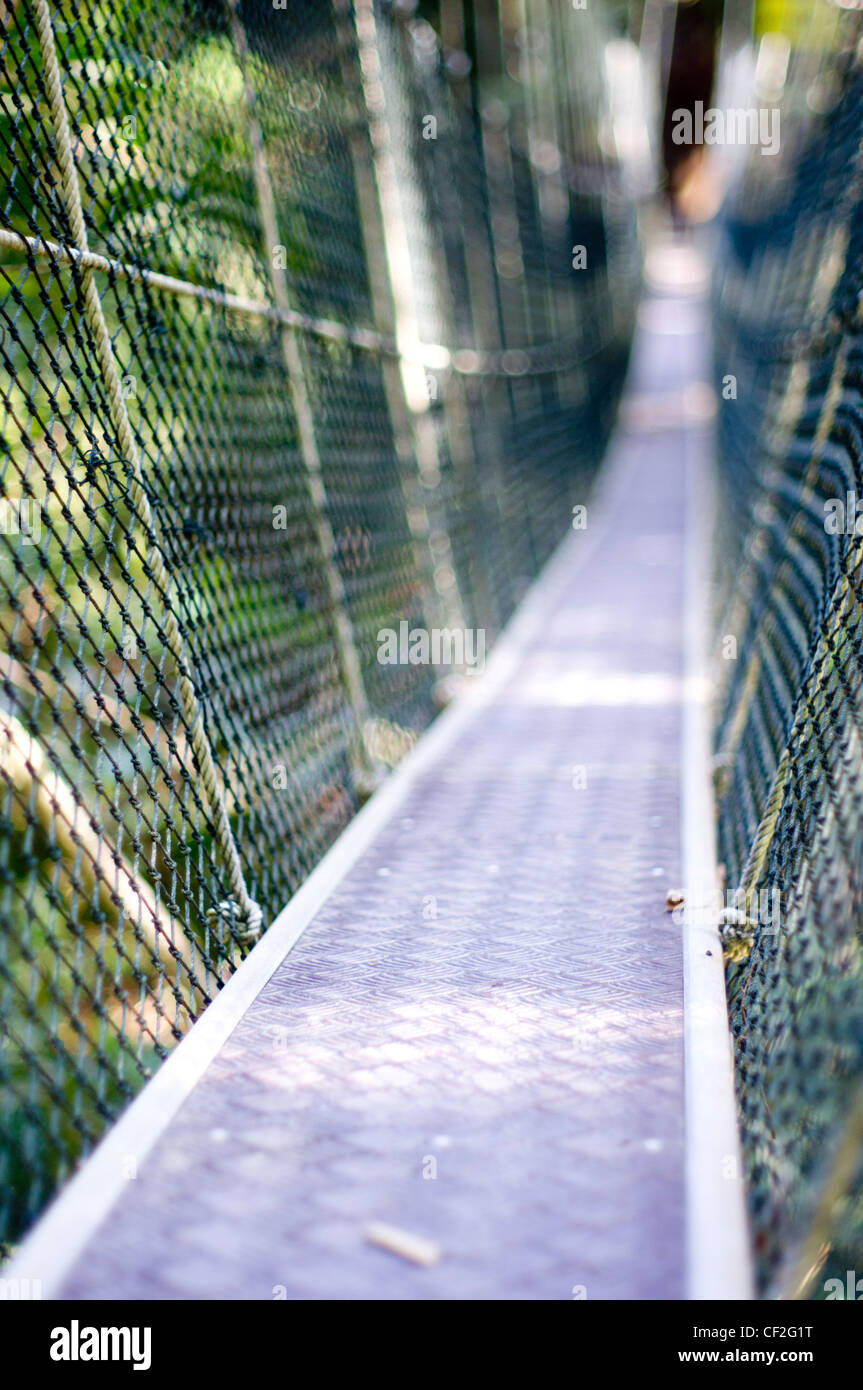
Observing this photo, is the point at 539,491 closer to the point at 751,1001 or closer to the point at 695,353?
the point at 751,1001

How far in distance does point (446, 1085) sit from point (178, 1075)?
54 cm

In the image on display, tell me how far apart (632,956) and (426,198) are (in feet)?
17.3

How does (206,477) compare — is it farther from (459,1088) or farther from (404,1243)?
(404,1243)

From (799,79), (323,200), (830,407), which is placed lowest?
(830,407)

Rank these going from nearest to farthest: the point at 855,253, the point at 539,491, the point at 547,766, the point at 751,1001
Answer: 1. the point at 751,1001
2. the point at 855,253
3. the point at 547,766
4. the point at 539,491

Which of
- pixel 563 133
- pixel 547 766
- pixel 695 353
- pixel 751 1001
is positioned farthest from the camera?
pixel 695 353

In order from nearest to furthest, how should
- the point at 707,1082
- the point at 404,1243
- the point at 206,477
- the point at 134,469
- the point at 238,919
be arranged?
the point at 404,1243, the point at 707,1082, the point at 134,469, the point at 238,919, the point at 206,477

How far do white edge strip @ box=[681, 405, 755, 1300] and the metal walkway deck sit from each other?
4 cm

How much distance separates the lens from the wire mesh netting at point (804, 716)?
190 centimetres

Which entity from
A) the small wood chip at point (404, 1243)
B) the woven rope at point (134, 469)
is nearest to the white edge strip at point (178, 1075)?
the woven rope at point (134, 469)

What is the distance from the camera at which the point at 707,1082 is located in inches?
88.3

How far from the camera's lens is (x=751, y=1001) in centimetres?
256

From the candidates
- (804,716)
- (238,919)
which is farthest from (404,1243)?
(804,716)

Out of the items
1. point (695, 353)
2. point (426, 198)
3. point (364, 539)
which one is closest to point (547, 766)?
point (364, 539)
